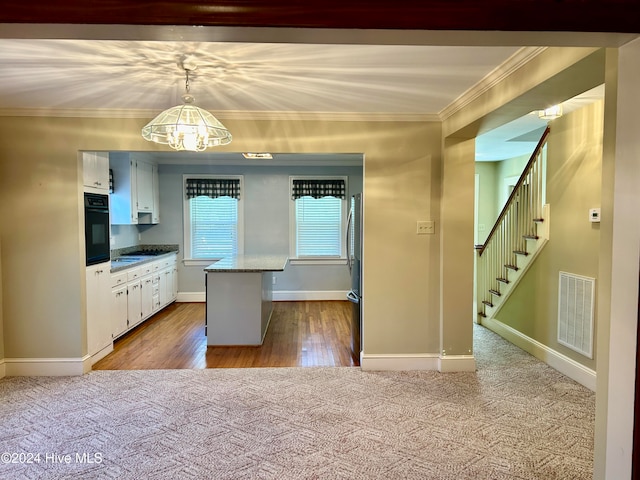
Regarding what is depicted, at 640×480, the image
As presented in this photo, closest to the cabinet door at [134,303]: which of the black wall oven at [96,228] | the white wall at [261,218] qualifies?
the black wall oven at [96,228]

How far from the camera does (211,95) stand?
8.96ft

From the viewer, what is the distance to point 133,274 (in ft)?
14.7

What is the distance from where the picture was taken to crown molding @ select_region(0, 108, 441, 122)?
3.07 meters

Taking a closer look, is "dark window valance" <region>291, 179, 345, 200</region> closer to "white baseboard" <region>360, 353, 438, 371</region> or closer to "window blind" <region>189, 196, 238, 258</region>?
"window blind" <region>189, 196, 238, 258</region>

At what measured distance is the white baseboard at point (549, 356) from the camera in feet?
9.85

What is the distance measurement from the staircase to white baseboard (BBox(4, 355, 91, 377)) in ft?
14.5

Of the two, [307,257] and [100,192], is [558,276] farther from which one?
[100,192]

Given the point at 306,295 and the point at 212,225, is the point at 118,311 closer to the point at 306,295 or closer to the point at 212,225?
the point at 212,225

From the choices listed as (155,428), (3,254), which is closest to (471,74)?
(155,428)

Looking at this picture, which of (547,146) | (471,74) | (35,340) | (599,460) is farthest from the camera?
(547,146)

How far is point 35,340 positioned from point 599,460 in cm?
399

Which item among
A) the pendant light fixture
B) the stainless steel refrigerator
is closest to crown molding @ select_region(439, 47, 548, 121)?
the stainless steel refrigerator

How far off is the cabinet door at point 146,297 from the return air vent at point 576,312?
4710mm

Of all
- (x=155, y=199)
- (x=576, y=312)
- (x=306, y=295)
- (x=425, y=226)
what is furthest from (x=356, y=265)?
(x=155, y=199)
